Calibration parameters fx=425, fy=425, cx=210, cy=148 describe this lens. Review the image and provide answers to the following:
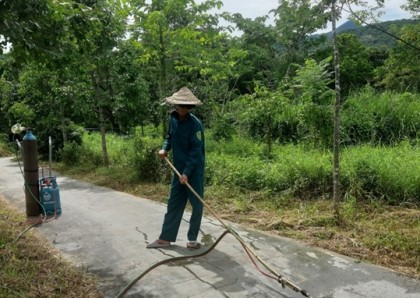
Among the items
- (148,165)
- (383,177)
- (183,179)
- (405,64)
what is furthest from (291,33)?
(183,179)

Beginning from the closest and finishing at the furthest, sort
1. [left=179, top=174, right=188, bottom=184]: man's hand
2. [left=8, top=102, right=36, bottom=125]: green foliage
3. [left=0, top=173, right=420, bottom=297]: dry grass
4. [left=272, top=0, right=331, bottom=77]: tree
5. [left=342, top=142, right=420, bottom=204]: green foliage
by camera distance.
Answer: [left=0, top=173, right=420, bottom=297]: dry grass, [left=179, top=174, right=188, bottom=184]: man's hand, [left=342, top=142, right=420, bottom=204]: green foliage, [left=8, top=102, right=36, bottom=125]: green foliage, [left=272, top=0, right=331, bottom=77]: tree

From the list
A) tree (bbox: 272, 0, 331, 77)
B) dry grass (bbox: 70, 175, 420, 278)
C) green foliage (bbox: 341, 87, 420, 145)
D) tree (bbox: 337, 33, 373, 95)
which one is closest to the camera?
dry grass (bbox: 70, 175, 420, 278)

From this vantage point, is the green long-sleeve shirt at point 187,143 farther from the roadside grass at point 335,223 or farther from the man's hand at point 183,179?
the roadside grass at point 335,223

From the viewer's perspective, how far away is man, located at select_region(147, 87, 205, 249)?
15.8 ft

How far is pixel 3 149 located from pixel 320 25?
16586 millimetres

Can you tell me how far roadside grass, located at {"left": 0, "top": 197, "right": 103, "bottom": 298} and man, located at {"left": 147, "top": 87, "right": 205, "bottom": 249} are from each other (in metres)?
1.09

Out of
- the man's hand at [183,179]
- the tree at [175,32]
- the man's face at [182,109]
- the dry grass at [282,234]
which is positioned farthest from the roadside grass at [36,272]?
the tree at [175,32]

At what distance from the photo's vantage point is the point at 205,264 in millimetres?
4410

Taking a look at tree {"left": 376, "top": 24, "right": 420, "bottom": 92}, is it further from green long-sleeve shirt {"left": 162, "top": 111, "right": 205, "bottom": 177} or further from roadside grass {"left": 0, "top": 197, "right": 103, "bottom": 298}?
roadside grass {"left": 0, "top": 197, "right": 103, "bottom": 298}

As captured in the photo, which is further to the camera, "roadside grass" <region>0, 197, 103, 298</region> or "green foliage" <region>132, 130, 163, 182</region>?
"green foliage" <region>132, 130, 163, 182</region>

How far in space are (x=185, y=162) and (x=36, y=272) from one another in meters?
1.93

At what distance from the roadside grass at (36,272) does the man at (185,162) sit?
1.09 meters

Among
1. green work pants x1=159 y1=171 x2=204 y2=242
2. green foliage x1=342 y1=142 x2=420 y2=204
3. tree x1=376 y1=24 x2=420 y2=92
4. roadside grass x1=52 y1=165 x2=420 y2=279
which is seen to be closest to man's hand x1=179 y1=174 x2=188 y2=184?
green work pants x1=159 y1=171 x2=204 y2=242

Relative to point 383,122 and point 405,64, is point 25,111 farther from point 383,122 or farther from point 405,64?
point 405,64
